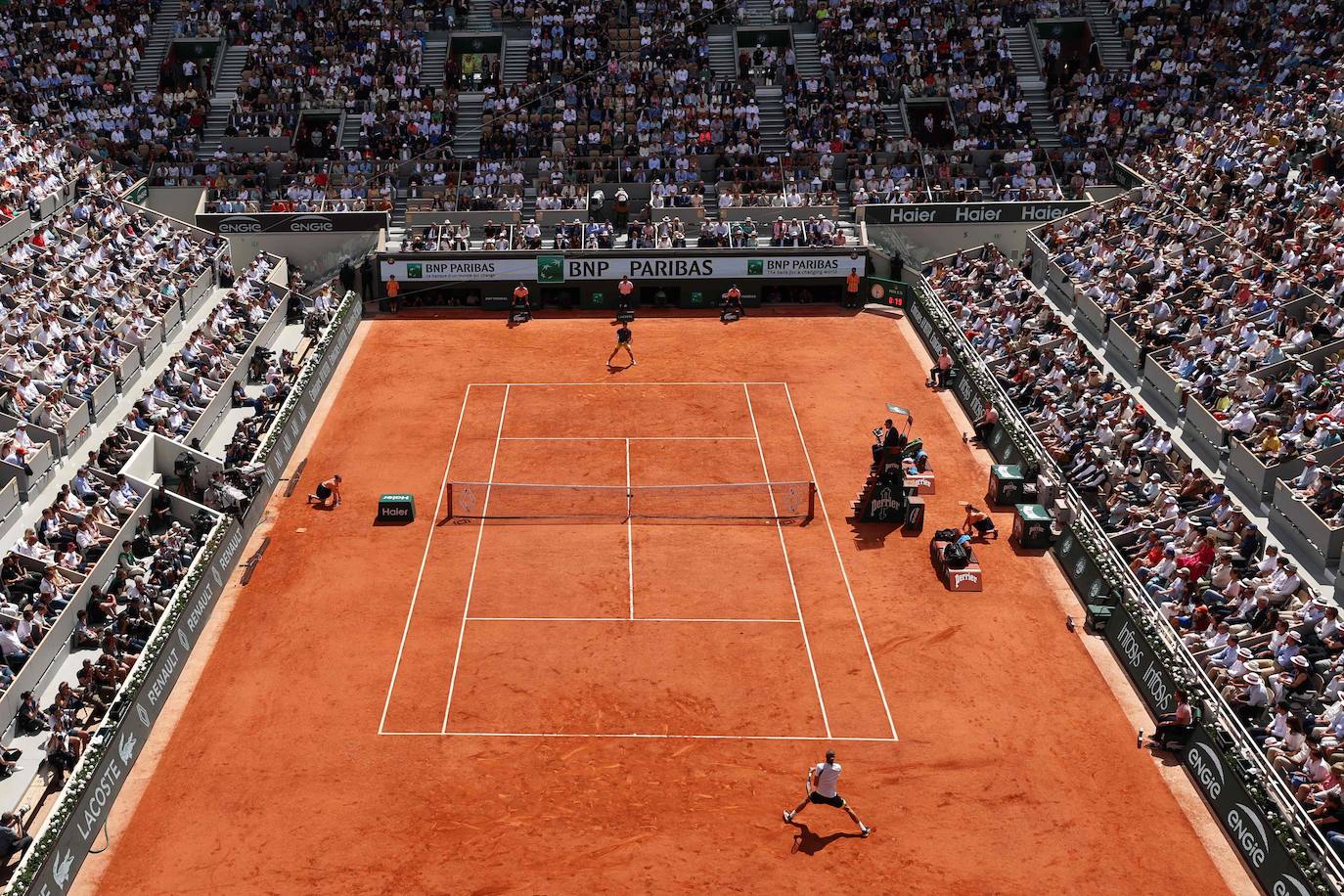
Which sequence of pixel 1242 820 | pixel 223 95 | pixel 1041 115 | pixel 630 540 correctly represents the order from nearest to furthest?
pixel 1242 820
pixel 630 540
pixel 1041 115
pixel 223 95

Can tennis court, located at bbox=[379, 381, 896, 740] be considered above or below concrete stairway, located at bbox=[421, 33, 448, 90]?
below

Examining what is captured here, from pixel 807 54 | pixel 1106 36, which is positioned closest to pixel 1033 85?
pixel 1106 36

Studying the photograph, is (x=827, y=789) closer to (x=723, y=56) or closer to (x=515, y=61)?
(x=723, y=56)

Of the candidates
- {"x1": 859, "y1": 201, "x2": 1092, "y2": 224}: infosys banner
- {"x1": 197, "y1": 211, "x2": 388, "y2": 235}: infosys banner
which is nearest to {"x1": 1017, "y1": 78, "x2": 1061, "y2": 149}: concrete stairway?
{"x1": 859, "y1": 201, "x2": 1092, "y2": 224}: infosys banner

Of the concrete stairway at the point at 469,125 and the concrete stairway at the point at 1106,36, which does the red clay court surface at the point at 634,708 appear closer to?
the concrete stairway at the point at 469,125

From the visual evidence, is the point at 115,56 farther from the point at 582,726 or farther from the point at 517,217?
the point at 582,726

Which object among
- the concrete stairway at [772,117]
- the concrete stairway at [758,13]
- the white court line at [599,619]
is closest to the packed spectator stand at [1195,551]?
the white court line at [599,619]

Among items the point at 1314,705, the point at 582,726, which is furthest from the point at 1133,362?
the point at 582,726

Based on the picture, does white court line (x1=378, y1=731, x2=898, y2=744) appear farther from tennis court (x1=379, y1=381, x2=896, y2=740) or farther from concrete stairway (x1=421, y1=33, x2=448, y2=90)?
concrete stairway (x1=421, y1=33, x2=448, y2=90)
